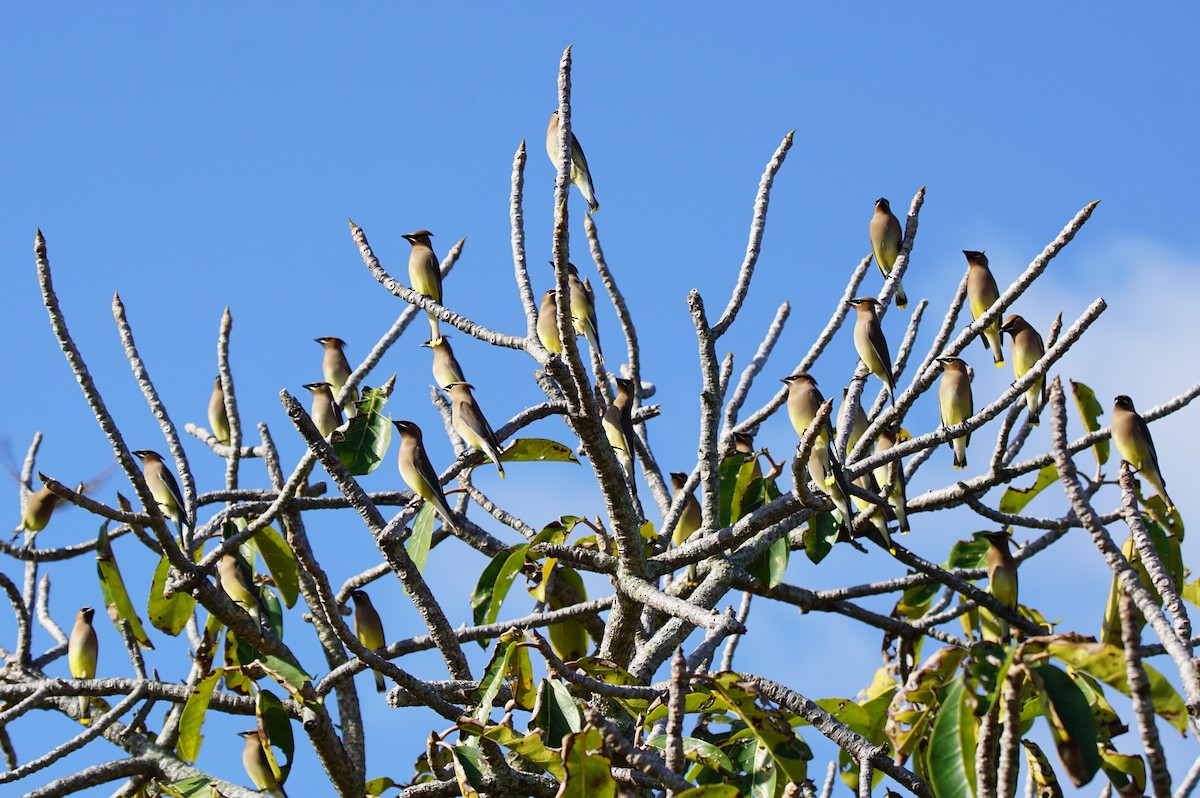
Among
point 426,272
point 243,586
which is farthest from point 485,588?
point 426,272

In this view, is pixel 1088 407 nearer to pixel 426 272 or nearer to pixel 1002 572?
pixel 1002 572

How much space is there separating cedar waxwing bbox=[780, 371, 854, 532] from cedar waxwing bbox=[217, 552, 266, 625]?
6.28ft

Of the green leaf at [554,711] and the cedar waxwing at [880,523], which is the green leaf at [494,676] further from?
the cedar waxwing at [880,523]

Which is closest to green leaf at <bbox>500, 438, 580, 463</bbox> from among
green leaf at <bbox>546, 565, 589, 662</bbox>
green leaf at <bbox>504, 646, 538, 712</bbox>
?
green leaf at <bbox>546, 565, 589, 662</bbox>

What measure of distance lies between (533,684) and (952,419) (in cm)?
270

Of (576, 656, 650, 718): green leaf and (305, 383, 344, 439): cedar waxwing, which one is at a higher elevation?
(305, 383, 344, 439): cedar waxwing

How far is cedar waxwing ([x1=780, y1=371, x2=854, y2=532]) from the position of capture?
3658 mm

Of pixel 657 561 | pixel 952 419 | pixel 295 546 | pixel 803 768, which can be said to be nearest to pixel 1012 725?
pixel 803 768

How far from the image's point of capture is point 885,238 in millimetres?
5203

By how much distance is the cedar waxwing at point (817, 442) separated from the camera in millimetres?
3658

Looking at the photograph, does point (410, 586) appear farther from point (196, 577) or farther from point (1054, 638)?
point (1054, 638)

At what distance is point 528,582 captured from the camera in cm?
416

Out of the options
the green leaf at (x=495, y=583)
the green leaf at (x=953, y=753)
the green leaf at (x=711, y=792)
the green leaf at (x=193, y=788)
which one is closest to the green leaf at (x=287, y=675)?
the green leaf at (x=193, y=788)

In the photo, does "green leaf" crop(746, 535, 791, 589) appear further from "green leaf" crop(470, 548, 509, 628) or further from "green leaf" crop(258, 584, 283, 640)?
"green leaf" crop(258, 584, 283, 640)
